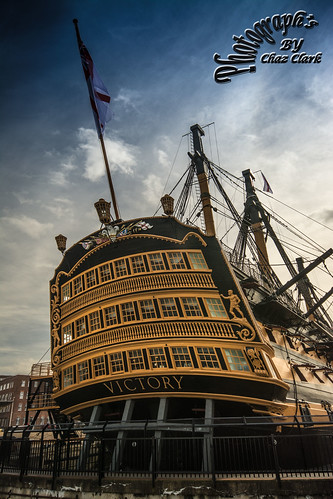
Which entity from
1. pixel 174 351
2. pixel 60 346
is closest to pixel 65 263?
pixel 60 346

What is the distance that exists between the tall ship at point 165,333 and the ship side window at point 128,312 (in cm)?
5

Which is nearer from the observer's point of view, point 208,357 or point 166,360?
point 208,357

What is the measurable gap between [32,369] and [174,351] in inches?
531

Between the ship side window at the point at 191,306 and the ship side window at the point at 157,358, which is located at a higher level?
the ship side window at the point at 191,306

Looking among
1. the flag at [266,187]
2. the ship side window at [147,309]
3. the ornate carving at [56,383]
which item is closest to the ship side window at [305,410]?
the ship side window at [147,309]

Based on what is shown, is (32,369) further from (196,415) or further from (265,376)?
(265,376)

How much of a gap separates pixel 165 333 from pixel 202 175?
11.0 metres

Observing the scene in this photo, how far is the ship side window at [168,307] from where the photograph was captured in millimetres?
16750

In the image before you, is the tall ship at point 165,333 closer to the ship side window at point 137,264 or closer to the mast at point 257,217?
the ship side window at point 137,264

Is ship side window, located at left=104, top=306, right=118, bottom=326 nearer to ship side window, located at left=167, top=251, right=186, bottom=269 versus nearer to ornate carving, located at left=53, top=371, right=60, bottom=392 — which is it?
ship side window, located at left=167, top=251, right=186, bottom=269

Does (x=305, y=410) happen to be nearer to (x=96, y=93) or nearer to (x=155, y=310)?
(x=155, y=310)

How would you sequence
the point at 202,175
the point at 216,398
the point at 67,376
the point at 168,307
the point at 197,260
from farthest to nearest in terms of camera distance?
1. the point at 202,175
2. the point at 67,376
3. the point at 197,260
4. the point at 168,307
5. the point at 216,398

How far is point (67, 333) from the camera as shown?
20.2 meters

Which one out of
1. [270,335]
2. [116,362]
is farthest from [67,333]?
[270,335]
